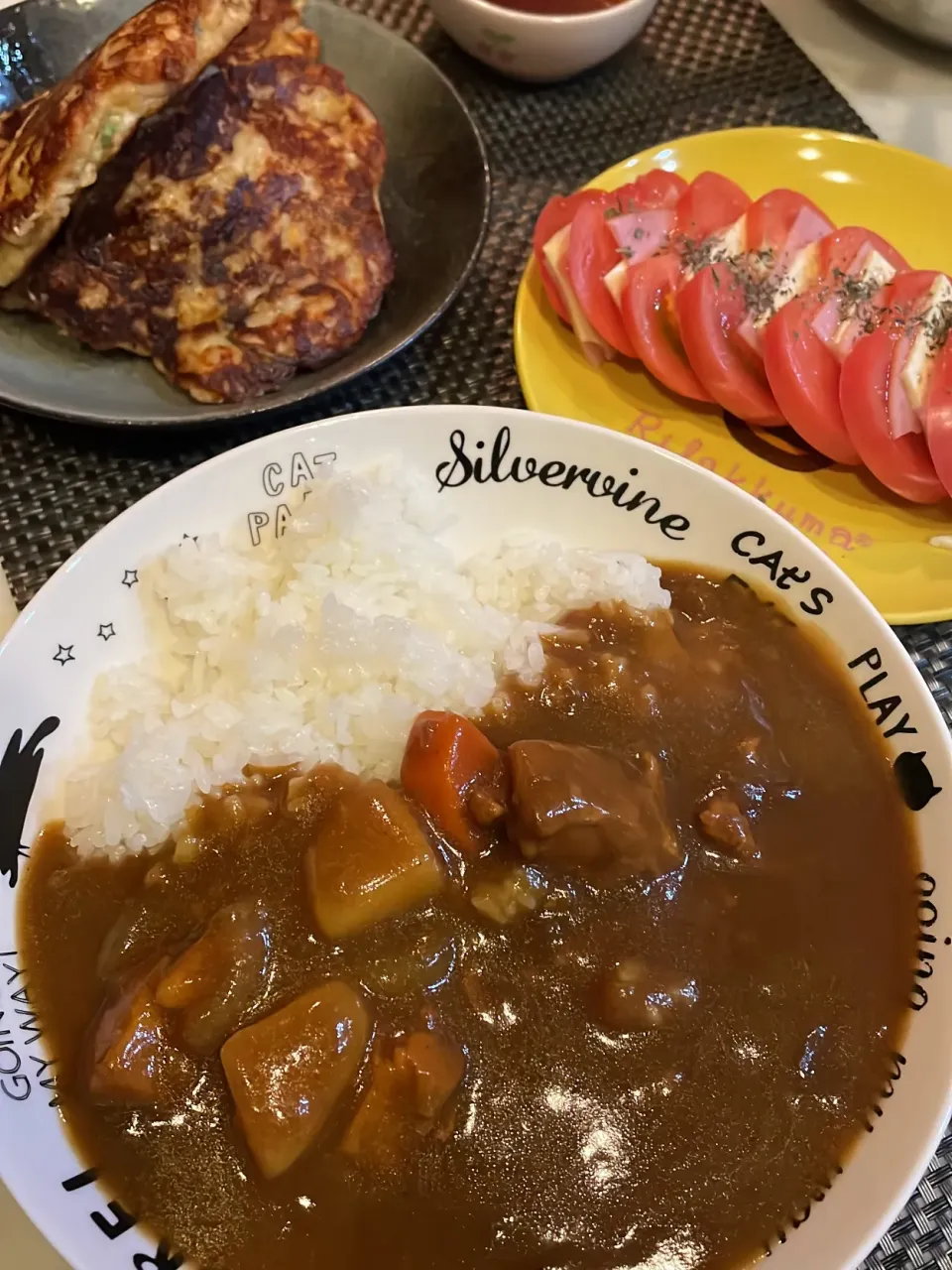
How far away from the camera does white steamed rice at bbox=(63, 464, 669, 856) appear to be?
6.89 feet

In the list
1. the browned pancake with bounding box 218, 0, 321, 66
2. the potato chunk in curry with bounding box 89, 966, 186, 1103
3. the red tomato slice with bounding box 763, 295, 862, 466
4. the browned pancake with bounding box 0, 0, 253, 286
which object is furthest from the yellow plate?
the potato chunk in curry with bounding box 89, 966, 186, 1103

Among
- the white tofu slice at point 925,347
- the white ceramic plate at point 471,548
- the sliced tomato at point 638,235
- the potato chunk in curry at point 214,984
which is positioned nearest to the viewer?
the white ceramic plate at point 471,548

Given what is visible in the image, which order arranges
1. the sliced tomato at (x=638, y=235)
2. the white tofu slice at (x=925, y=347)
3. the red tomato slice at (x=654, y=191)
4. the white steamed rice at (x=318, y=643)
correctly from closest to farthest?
the white steamed rice at (x=318, y=643) → the white tofu slice at (x=925, y=347) → the sliced tomato at (x=638, y=235) → the red tomato slice at (x=654, y=191)

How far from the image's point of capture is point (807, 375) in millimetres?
2658

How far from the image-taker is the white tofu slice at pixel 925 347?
2.57 meters

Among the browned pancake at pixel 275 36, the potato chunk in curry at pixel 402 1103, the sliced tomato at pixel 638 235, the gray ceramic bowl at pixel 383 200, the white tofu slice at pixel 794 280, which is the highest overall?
the browned pancake at pixel 275 36

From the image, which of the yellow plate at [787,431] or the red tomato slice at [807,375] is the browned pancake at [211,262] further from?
the red tomato slice at [807,375]

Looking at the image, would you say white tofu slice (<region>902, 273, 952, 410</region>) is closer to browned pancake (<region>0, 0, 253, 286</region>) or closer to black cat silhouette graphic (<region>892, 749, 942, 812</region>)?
black cat silhouette graphic (<region>892, 749, 942, 812</region>)

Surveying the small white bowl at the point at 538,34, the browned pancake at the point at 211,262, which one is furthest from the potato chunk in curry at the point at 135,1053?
the small white bowl at the point at 538,34

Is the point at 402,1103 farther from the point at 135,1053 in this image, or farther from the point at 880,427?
the point at 880,427

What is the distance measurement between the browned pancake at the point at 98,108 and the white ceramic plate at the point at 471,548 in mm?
866

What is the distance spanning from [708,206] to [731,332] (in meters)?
0.53

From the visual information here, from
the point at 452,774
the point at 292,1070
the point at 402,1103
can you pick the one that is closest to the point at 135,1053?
the point at 292,1070

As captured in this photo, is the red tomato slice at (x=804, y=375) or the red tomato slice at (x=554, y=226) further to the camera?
the red tomato slice at (x=554, y=226)
